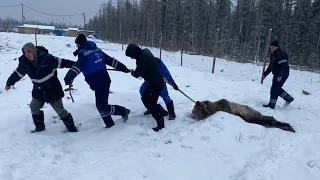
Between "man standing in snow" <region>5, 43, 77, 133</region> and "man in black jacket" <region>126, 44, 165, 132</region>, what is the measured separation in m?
1.24

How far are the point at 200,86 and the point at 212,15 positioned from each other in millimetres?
41069

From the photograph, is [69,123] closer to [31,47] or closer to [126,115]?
[126,115]

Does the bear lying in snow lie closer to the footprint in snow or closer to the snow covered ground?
the snow covered ground

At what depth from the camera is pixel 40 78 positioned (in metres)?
5.02

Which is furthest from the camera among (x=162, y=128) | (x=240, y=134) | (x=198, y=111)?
(x=198, y=111)

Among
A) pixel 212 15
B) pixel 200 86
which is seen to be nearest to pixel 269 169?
pixel 200 86

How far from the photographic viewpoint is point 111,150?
15.2 ft

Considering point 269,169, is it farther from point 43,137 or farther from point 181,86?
point 181,86

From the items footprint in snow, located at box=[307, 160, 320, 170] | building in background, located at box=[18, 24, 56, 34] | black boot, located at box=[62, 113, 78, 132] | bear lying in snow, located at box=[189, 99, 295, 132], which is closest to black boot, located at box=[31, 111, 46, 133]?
black boot, located at box=[62, 113, 78, 132]

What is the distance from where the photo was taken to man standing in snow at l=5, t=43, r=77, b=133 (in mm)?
4945

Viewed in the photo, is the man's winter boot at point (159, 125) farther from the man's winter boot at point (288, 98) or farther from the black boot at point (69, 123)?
the man's winter boot at point (288, 98)

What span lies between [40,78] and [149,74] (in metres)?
1.95

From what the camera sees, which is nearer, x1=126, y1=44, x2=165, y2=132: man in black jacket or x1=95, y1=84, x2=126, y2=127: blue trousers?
x1=126, y1=44, x2=165, y2=132: man in black jacket

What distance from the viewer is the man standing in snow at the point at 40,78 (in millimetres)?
4945
